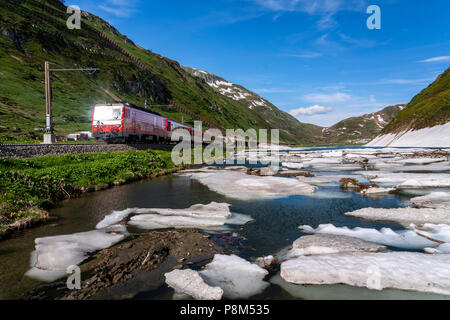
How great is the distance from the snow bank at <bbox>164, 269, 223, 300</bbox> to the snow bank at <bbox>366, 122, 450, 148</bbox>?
95.0m

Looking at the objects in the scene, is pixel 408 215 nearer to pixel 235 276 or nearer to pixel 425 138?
pixel 235 276

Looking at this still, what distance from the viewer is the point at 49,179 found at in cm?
1461

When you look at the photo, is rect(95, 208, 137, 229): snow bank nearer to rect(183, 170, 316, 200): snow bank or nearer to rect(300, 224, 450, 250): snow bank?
rect(183, 170, 316, 200): snow bank

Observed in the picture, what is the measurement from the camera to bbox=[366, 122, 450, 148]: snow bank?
7929 centimetres

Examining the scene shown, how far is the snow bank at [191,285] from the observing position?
17.5 ft

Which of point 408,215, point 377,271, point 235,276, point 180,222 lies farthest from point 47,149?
point 408,215

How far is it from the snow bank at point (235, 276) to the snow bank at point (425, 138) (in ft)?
307

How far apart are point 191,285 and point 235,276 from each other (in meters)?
1.12

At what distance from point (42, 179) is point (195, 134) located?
5098 centimetres

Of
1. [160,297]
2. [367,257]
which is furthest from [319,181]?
[160,297]

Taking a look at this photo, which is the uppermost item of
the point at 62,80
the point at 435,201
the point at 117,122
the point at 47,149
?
the point at 62,80

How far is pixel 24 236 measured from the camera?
9180 mm

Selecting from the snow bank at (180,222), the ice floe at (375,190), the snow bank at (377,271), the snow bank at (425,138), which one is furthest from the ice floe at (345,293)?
the snow bank at (425,138)

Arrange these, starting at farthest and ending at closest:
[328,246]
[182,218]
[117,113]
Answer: [117,113], [182,218], [328,246]
